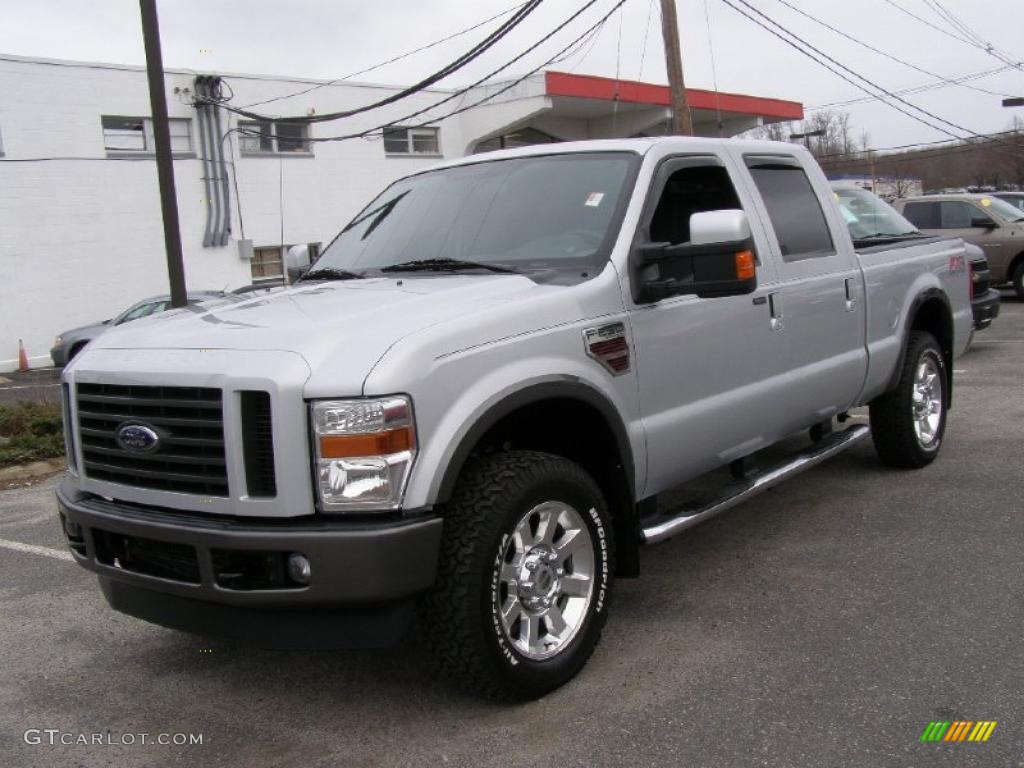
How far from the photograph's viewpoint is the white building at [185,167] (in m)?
19.9

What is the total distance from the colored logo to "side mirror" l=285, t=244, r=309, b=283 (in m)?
3.70

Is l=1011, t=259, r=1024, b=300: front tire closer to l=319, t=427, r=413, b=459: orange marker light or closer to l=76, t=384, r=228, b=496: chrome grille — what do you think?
l=319, t=427, r=413, b=459: orange marker light

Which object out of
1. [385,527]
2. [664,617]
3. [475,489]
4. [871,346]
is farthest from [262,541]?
[871,346]

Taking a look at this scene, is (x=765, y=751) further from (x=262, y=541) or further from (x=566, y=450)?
(x=262, y=541)

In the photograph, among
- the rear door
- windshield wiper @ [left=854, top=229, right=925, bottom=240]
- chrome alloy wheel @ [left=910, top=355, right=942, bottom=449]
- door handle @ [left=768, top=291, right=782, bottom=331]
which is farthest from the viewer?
windshield wiper @ [left=854, top=229, right=925, bottom=240]

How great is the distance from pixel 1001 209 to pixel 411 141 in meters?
14.4

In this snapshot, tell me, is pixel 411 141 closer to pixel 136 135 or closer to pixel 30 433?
pixel 136 135

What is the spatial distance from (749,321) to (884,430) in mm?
2156

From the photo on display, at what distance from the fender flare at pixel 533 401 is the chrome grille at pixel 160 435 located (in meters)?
0.71

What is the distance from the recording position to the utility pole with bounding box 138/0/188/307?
954 cm

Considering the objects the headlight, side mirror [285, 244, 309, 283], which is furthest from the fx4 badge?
side mirror [285, 244, 309, 283]

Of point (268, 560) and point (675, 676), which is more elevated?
point (268, 560)

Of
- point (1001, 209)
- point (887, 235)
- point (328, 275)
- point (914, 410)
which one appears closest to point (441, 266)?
point (328, 275)

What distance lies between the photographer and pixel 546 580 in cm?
355
